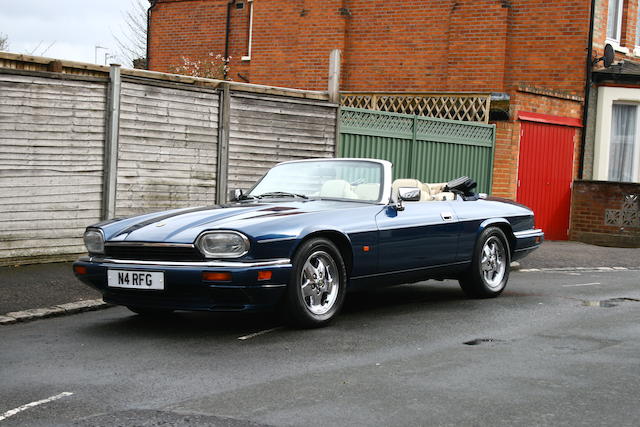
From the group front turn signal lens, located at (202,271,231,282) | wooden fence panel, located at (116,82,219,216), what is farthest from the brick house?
front turn signal lens, located at (202,271,231,282)

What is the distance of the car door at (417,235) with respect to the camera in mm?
7740

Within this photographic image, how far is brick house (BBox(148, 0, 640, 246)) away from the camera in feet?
57.6

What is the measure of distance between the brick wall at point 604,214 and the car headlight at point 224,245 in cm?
1286

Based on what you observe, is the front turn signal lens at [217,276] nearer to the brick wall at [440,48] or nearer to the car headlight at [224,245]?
the car headlight at [224,245]

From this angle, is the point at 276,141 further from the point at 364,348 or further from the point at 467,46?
the point at 467,46

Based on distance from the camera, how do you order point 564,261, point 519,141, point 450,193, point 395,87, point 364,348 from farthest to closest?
point 395,87 → point 519,141 → point 564,261 → point 450,193 → point 364,348

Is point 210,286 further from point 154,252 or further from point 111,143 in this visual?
point 111,143

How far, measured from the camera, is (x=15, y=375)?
18.0ft

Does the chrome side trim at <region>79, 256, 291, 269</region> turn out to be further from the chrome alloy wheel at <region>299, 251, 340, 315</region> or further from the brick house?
the brick house

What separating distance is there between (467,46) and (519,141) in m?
3.65

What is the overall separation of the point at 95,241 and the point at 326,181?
84.2 inches

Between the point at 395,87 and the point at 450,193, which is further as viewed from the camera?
the point at 395,87

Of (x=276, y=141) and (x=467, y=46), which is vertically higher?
(x=467, y=46)

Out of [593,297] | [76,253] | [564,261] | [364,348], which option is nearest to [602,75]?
[564,261]
